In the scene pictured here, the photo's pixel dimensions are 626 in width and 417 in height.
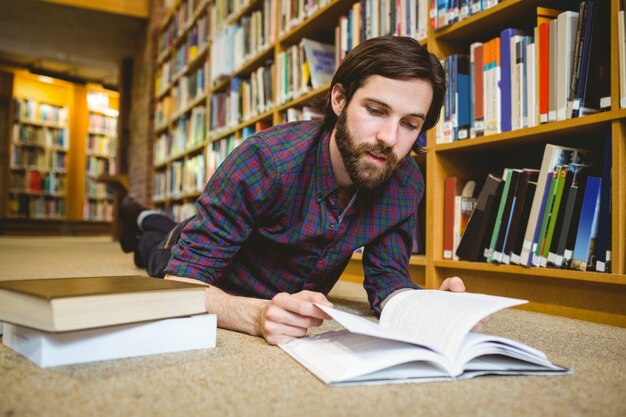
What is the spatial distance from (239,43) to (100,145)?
580 cm

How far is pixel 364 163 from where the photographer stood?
103 centimetres

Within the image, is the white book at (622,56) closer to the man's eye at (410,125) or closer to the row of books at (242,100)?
the man's eye at (410,125)

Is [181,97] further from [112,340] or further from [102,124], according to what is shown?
[102,124]

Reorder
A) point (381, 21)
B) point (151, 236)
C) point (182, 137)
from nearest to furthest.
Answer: point (381, 21) → point (151, 236) → point (182, 137)

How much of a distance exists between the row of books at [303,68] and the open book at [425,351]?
1692mm

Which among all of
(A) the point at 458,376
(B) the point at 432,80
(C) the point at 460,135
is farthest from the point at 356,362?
(C) the point at 460,135

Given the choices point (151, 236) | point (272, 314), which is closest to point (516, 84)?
point (272, 314)

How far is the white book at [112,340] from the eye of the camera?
610 millimetres

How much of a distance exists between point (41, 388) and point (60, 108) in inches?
323

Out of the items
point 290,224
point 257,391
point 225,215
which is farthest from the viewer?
point 290,224

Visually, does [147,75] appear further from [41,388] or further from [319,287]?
[41,388]

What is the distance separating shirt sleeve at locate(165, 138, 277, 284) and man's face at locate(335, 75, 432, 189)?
0.19 metres

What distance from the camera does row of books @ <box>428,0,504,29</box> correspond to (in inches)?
58.7

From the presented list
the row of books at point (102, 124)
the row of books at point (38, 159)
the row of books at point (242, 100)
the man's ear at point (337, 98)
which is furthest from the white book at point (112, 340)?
the row of books at point (102, 124)
